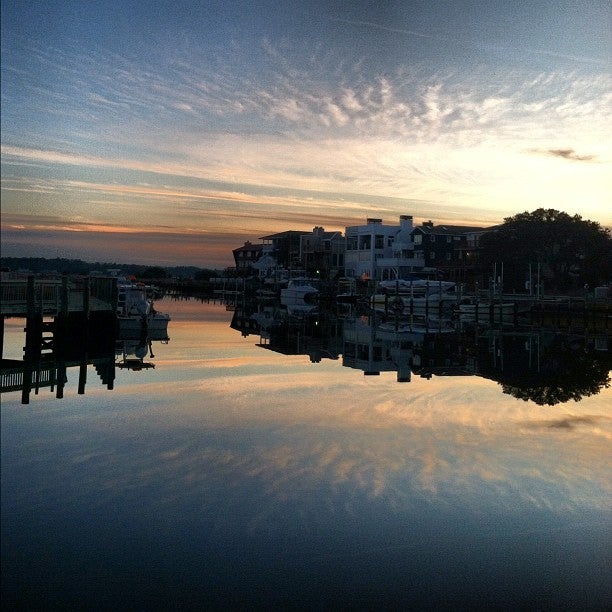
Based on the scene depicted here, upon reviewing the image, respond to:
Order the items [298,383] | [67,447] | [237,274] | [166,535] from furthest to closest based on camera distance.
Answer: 1. [237,274]
2. [298,383]
3. [67,447]
4. [166,535]

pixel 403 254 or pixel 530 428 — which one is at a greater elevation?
pixel 403 254

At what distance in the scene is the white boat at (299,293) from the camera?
288 ft

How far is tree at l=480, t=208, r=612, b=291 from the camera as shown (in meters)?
67.9

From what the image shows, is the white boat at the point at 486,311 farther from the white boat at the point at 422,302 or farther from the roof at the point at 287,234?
the roof at the point at 287,234

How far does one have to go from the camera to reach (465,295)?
65.2 metres

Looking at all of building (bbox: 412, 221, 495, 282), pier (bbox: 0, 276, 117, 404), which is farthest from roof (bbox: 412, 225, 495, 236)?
pier (bbox: 0, 276, 117, 404)

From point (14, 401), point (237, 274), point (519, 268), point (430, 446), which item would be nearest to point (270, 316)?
point (519, 268)

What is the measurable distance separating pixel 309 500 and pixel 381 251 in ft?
285

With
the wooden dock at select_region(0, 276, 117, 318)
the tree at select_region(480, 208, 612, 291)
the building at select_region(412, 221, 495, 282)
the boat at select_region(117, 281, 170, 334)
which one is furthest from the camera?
the building at select_region(412, 221, 495, 282)

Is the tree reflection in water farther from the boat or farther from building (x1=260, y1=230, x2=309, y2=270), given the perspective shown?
building (x1=260, y1=230, x2=309, y2=270)

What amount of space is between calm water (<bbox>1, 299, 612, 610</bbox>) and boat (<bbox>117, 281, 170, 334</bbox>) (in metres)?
16.8

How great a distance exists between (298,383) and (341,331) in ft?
77.1

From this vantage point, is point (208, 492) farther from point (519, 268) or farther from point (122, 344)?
point (519, 268)

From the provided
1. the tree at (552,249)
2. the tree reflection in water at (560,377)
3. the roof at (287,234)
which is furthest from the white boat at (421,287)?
the roof at (287,234)
